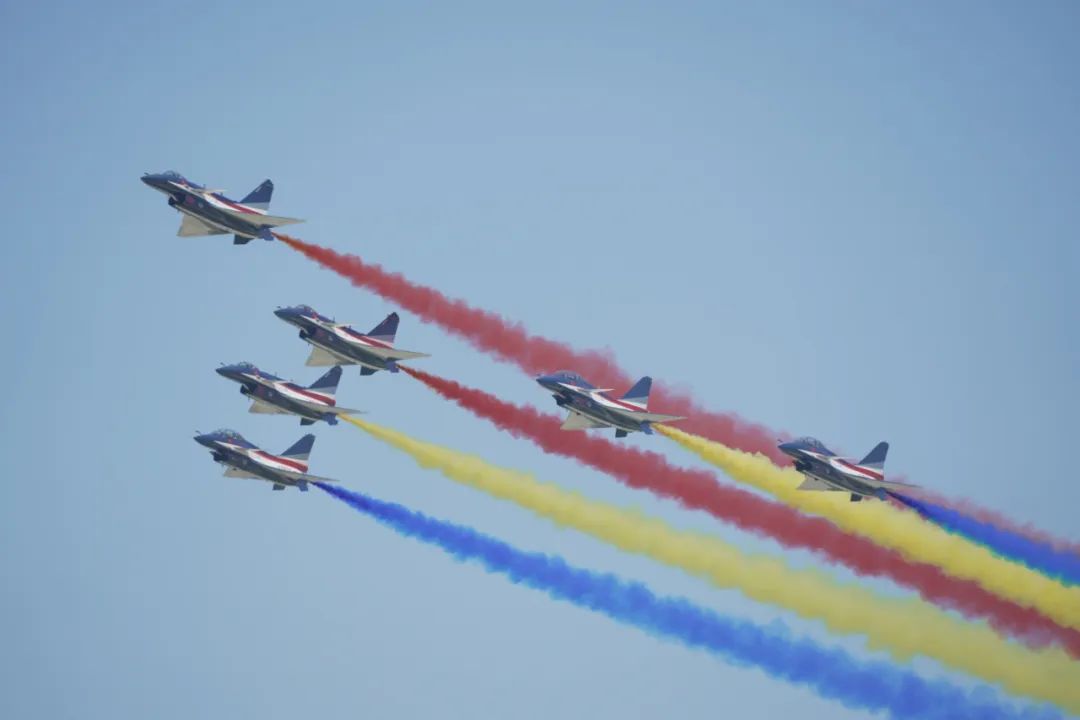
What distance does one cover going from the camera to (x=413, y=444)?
354ft

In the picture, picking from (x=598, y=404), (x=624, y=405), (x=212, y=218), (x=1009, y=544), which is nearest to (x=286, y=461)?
(x=212, y=218)

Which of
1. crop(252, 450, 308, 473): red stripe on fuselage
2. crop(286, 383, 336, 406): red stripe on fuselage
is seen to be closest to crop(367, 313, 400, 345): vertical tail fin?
crop(286, 383, 336, 406): red stripe on fuselage

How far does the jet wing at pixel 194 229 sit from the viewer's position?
10956 centimetres

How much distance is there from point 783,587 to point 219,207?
37724 millimetres

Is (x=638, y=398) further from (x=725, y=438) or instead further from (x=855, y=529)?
(x=855, y=529)

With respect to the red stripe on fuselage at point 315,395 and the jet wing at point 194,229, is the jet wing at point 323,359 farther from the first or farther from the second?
the jet wing at point 194,229

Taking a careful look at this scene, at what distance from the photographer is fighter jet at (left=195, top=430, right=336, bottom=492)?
10475 centimetres

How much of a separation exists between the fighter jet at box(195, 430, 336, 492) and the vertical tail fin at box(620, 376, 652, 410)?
17.7 m

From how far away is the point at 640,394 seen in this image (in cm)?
10312

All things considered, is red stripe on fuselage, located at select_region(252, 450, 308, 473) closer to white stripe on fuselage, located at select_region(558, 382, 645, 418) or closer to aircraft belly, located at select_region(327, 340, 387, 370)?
aircraft belly, located at select_region(327, 340, 387, 370)

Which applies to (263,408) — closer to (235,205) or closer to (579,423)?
(235,205)

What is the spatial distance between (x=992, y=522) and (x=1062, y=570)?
454 cm

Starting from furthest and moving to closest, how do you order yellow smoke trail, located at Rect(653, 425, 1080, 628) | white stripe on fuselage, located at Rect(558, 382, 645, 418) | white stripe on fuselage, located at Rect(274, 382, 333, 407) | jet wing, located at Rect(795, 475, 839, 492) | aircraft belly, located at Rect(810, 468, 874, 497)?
white stripe on fuselage, located at Rect(274, 382, 333, 407) < yellow smoke trail, located at Rect(653, 425, 1080, 628) < jet wing, located at Rect(795, 475, 839, 492) < aircraft belly, located at Rect(810, 468, 874, 497) < white stripe on fuselage, located at Rect(558, 382, 645, 418)

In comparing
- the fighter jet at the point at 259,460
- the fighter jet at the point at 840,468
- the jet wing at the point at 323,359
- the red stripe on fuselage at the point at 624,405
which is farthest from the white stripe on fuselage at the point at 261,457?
the fighter jet at the point at 840,468
